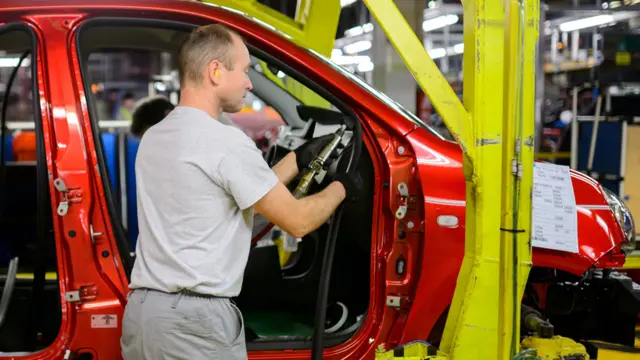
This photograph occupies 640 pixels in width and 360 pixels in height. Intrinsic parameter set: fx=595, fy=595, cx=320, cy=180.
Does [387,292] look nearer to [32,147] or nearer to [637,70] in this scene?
[32,147]

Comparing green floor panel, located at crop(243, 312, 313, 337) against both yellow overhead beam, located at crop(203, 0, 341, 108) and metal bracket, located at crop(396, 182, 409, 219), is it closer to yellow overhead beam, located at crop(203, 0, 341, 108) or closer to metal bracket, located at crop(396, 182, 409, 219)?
metal bracket, located at crop(396, 182, 409, 219)

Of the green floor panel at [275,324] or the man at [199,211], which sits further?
the green floor panel at [275,324]

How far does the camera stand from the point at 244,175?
1819 mm

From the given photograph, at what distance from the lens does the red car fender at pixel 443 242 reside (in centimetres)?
232

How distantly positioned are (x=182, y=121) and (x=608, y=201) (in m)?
1.79

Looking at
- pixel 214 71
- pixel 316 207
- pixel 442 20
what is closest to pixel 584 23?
pixel 442 20

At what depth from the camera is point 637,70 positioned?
29.5 ft

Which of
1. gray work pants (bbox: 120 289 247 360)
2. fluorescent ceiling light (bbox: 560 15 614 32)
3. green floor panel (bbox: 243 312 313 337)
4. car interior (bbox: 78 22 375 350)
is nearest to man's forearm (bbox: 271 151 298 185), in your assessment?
car interior (bbox: 78 22 375 350)

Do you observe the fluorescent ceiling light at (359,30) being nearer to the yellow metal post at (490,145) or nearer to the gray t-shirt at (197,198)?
the yellow metal post at (490,145)

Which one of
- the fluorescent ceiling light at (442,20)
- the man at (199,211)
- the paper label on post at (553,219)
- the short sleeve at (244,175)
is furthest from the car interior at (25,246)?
the fluorescent ceiling light at (442,20)

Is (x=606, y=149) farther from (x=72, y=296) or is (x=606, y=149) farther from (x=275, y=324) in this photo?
(x=72, y=296)

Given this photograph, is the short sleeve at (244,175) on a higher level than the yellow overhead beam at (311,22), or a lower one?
lower

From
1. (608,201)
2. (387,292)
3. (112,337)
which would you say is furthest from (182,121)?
(608,201)

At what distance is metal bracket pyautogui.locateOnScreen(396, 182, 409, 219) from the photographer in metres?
2.32
